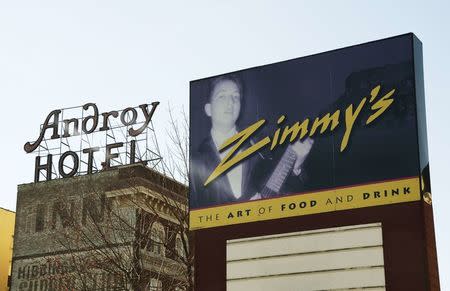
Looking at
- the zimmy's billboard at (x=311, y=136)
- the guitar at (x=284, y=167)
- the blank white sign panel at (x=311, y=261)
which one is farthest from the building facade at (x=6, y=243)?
the guitar at (x=284, y=167)

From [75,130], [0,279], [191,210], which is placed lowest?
[191,210]

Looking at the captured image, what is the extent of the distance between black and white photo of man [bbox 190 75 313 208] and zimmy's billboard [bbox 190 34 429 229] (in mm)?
20

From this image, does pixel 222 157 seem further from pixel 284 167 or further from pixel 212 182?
pixel 284 167

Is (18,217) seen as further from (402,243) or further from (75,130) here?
(402,243)

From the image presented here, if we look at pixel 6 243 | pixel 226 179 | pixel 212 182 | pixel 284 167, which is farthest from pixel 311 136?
pixel 6 243

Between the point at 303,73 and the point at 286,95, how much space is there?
21.6 inches

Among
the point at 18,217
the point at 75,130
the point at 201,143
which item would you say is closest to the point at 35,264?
the point at 18,217

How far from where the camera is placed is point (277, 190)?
53.0 feet

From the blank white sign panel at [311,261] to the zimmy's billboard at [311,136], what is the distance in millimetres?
486

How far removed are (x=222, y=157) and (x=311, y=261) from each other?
9.93ft

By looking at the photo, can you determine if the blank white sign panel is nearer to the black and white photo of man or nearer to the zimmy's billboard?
the zimmy's billboard

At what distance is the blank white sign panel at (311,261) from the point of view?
14.8m

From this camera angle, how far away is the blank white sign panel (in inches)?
581

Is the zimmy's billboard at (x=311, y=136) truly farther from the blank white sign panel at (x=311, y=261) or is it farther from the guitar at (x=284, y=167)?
the blank white sign panel at (x=311, y=261)
